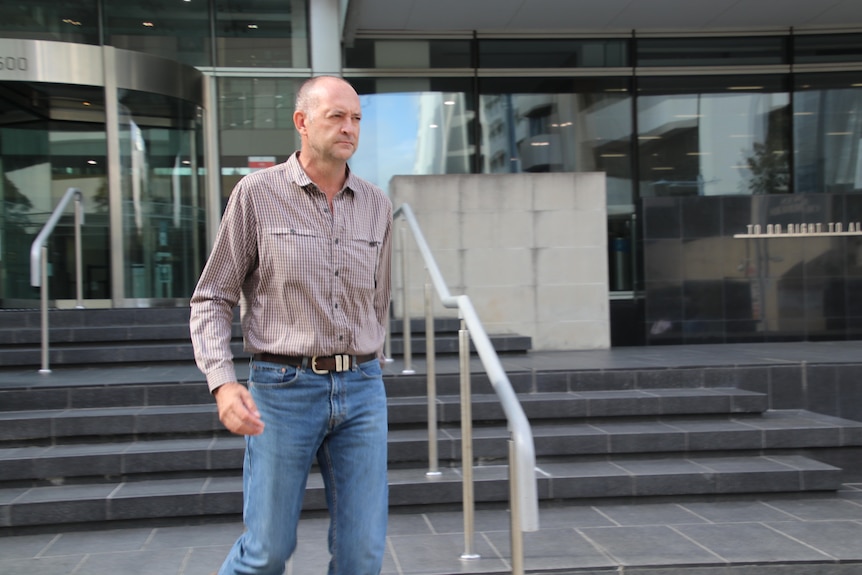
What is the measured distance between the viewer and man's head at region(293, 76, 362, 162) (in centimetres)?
241

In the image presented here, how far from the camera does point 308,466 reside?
94.9 inches

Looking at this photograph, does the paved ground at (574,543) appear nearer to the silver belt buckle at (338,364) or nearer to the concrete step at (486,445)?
the concrete step at (486,445)

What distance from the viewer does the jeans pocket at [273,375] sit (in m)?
2.38

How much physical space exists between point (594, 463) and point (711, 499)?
0.67 metres

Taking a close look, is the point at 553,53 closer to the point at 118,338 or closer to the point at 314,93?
the point at 118,338

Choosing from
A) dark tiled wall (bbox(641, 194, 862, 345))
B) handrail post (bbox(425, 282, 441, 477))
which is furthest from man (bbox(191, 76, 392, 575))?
dark tiled wall (bbox(641, 194, 862, 345))

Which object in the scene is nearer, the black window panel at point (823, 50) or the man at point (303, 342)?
the man at point (303, 342)

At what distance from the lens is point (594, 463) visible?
4926 mm

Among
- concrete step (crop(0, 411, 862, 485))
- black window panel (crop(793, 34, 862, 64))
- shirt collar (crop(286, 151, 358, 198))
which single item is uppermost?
black window panel (crop(793, 34, 862, 64))

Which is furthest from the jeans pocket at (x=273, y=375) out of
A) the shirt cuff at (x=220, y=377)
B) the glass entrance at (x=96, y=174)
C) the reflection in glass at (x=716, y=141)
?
the reflection in glass at (x=716, y=141)

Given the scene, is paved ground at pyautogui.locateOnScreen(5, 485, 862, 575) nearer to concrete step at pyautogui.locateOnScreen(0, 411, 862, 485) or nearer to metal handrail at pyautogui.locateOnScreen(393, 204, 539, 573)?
concrete step at pyautogui.locateOnScreen(0, 411, 862, 485)

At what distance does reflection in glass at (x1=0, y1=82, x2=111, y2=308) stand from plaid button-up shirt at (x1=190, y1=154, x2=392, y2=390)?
672cm

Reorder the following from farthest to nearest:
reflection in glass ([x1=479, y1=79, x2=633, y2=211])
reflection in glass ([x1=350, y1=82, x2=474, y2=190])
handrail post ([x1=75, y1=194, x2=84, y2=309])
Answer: reflection in glass ([x1=479, y1=79, x2=633, y2=211]), reflection in glass ([x1=350, y1=82, x2=474, y2=190]), handrail post ([x1=75, y1=194, x2=84, y2=309])

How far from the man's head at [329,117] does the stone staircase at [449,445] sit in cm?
251
